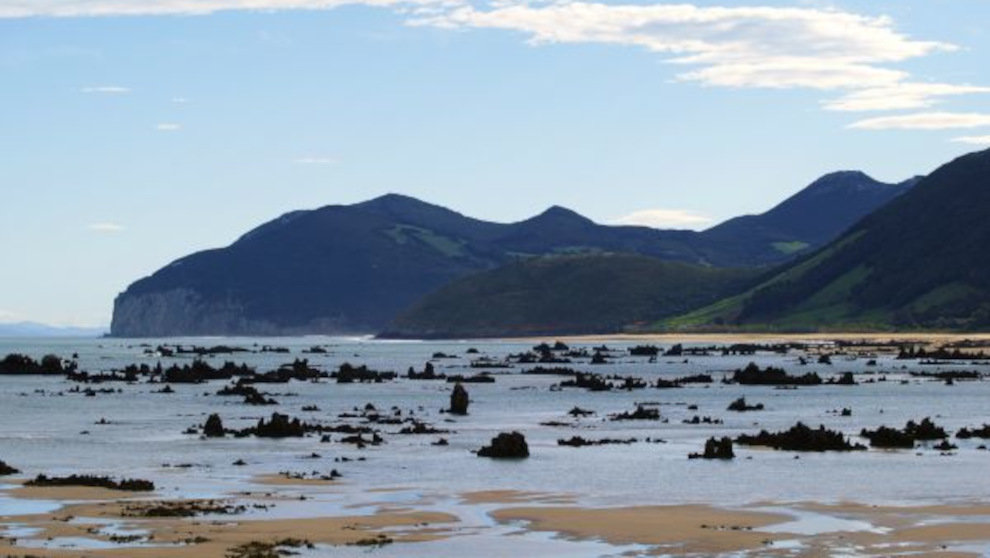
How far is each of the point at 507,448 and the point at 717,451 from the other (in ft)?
26.0

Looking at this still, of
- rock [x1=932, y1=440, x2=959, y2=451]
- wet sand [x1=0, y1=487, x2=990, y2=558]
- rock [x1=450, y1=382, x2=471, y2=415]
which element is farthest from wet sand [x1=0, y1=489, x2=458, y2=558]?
rock [x1=450, y1=382, x2=471, y2=415]

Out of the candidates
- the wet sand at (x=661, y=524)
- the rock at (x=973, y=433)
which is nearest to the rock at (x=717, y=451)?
the rock at (x=973, y=433)

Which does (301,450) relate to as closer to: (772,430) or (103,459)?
(103,459)

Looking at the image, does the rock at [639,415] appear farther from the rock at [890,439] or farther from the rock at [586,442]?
the rock at [890,439]

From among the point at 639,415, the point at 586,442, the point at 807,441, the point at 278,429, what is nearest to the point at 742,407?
the point at 639,415

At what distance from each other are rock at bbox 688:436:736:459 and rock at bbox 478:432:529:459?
6.39m

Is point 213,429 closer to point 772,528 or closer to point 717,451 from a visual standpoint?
point 717,451

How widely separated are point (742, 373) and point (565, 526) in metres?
92.2

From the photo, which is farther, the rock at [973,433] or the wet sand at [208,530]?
the rock at [973,433]

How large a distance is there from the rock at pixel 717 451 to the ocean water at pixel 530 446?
624 mm

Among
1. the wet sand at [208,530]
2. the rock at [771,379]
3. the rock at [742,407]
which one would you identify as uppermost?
the rock at [771,379]

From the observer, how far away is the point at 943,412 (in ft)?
293

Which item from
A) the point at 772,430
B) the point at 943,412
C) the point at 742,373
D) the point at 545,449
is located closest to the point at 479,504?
the point at 545,449

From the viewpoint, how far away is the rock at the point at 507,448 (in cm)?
6209
